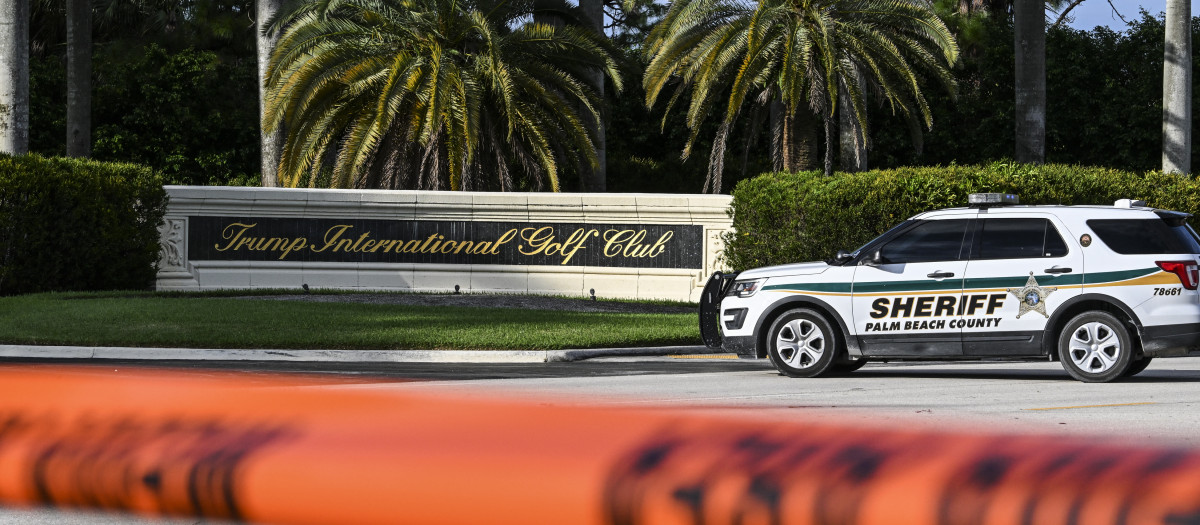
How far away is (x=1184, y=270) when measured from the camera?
10625 mm

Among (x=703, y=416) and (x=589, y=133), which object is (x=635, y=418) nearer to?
(x=703, y=416)

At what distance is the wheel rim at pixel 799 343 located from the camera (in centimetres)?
1170

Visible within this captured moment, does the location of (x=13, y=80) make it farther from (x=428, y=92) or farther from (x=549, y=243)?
(x=549, y=243)

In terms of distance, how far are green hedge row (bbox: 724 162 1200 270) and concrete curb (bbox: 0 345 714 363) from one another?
6.69 m

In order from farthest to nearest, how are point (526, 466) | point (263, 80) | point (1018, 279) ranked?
point (263, 80), point (1018, 279), point (526, 466)

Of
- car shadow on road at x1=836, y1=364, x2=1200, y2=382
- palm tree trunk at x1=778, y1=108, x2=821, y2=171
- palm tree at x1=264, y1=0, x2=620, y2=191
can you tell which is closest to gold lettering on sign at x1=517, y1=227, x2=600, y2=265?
palm tree at x1=264, y1=0, x2=620, y2=191

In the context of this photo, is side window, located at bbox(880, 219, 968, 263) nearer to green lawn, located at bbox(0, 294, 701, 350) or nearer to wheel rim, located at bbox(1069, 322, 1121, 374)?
wheel rim, located at bbox(1069, 322, 1121, 374)

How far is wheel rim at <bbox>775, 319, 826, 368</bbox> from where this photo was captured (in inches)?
460

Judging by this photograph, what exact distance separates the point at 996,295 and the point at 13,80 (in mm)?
20618

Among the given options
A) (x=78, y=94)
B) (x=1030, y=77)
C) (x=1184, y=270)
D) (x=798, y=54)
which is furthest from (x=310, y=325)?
(x=78, y=94)

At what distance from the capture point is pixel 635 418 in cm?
162

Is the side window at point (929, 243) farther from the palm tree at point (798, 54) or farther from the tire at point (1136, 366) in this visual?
the palm tree at point (798, 54)

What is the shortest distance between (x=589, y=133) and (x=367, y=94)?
16.5 feet

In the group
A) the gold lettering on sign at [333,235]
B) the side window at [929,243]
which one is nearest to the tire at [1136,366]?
the side window at [929,243]
